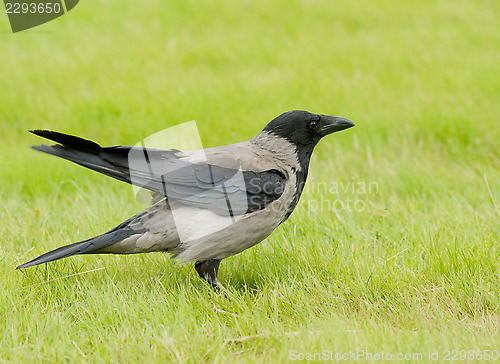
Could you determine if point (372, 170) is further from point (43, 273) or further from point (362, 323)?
point (43, 273)

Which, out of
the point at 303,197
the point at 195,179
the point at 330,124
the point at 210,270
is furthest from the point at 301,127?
the point at 210,270

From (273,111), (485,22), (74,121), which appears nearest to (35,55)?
(74,121)

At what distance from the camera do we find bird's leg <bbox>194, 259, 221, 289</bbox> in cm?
390

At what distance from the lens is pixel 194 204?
12.4 feet

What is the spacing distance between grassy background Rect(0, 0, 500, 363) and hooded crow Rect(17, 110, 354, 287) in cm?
26

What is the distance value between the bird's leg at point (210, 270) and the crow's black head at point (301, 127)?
107 centimetres

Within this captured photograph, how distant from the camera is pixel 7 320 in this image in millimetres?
3273

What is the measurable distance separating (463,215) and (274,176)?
1.74 metres

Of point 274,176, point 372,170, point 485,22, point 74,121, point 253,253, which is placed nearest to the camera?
point 274,176

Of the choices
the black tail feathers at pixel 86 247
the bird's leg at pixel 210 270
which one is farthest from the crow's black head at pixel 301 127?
the black tail feathers at pixel 86 247

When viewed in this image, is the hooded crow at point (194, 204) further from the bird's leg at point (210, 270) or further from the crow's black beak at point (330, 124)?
the crow's black beak at point (330, 124)

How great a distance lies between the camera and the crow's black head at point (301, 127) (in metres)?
4.21

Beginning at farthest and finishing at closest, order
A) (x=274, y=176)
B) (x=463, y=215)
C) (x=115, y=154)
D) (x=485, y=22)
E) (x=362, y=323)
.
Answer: (x=485, y=22) < (x=463, y=215) < (x=274, y=176) < (x=115, y=154) < (x=362, y=323)

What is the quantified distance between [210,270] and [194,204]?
1.62 feet
